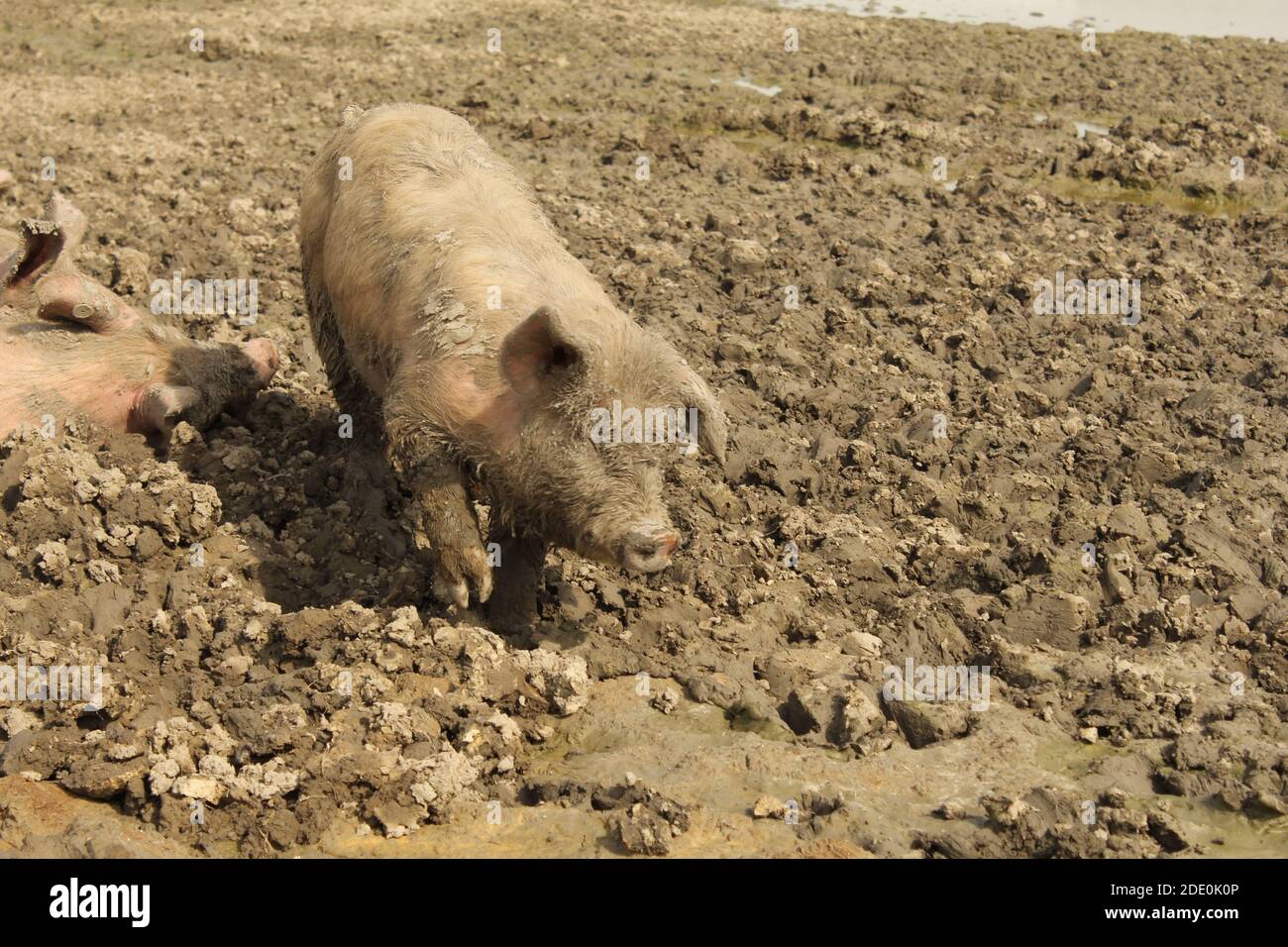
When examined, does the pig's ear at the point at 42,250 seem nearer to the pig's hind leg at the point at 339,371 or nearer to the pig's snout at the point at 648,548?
the pig's hind leg at the point at 339,371

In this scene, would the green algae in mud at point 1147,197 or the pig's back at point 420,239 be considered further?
the green algae in mud at point 1147,197

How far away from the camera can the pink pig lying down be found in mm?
Answer: 6168

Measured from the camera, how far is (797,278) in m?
8.45

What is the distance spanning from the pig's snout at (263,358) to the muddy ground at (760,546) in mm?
248

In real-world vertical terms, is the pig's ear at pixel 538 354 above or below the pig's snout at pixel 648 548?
above

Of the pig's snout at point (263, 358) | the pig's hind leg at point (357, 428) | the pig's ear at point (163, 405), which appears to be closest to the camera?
the pig's hind leg at point (357, 428)

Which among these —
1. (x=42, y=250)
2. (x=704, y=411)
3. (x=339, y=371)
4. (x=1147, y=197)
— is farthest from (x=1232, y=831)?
(x=1147, y=197)

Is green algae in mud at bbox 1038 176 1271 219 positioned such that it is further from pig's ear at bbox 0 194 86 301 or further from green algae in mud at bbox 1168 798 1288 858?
pig's ear at bbox 0 194 86 301

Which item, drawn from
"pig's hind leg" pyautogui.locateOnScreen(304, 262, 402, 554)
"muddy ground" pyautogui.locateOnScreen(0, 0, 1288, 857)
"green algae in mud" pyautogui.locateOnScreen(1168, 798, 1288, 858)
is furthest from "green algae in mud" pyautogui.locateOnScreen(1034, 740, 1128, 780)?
"pig's hind leg" pyautogui.locateOnScreen(304, 262, 402, 554)

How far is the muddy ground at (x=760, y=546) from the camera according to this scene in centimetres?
421

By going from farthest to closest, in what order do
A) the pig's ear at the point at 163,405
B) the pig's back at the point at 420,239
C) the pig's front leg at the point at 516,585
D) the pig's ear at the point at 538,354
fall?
the pig's ear at the point at 163,405, the pig's front leg at the point at 516,585, the pig's back at the point at 420,239, the pig's ear at the point at 538,354

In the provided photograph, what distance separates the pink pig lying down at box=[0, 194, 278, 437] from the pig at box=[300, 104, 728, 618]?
1141 mm

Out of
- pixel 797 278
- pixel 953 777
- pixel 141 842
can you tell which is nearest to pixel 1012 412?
pixel 797 278

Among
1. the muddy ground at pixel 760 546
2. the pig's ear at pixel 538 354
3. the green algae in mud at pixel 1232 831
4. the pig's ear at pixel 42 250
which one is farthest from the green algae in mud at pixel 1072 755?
the pig's ear at pixel 42 250
